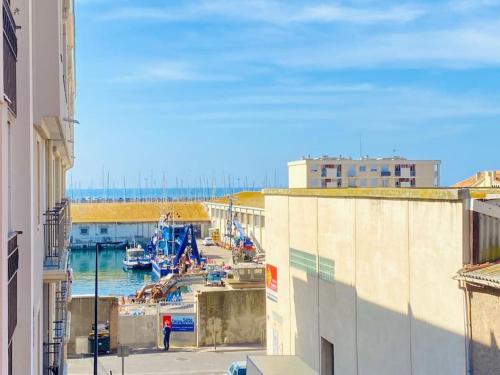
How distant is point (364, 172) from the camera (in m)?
70.4

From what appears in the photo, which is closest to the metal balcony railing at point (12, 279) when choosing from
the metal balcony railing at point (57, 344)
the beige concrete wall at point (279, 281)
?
the metal balcony railing at point (57, 344)

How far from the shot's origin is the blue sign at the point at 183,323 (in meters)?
26.4

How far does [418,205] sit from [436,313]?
208 cm

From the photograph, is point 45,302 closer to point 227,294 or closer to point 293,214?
point 293,214

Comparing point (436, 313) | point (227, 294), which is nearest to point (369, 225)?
point (436, 313)

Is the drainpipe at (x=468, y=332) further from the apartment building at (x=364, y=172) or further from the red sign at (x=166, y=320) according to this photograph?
the apartment building at (x=364, y=172)

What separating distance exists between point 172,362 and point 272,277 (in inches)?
209

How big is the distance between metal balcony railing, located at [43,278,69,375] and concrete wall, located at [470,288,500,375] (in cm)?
719

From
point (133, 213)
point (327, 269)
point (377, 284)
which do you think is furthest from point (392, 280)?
point (133, 213)

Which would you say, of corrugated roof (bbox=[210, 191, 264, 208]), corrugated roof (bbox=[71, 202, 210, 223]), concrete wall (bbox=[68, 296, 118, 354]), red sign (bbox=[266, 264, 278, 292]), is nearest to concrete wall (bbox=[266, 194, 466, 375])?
red sign (bbox=[266, 264, 278, 292])

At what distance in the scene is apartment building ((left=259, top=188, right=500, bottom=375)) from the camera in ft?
34.9

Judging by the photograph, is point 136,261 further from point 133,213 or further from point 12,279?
point 12,279

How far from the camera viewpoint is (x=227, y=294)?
85.6 ft

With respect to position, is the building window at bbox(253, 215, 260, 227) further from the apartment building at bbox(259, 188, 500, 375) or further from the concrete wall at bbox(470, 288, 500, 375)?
the concrete wall at bbox(470, 288, 500, 375)
